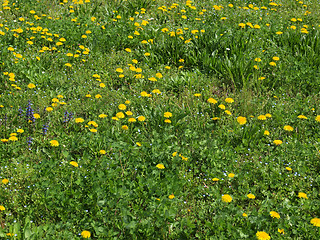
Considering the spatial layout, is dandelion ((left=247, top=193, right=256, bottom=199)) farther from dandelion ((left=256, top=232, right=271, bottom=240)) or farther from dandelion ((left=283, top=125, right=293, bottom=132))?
dandelion ((left=283, top=125, right=293, bottom=132))

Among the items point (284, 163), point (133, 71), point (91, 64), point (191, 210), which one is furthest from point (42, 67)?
point (284, 163)

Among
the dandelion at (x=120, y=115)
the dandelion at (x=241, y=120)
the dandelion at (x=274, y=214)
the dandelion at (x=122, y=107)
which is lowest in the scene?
the dandelion at (x=122, y=107)

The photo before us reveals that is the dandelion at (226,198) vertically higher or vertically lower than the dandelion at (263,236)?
lower

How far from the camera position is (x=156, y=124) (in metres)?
3.96

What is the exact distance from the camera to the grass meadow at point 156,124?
9.49ft

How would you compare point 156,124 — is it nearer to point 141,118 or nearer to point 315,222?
point 141,118

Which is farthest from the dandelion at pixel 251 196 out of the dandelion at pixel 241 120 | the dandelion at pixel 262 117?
the dandelion at pixel 262 117

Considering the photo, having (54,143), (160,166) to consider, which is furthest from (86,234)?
(54,143)

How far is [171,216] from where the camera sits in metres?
2.82

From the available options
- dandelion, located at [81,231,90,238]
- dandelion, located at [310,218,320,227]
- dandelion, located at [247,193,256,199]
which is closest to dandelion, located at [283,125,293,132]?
dandelion, located at [247,193,256,199]

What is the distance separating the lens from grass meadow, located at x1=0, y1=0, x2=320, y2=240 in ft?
9.49

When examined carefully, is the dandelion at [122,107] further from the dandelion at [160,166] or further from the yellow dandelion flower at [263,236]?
the yellow dandelion flower at [263,236]

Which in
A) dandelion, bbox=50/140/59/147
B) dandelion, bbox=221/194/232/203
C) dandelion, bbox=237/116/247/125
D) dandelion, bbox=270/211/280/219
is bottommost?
dandelion, bbox=50/140/59/147

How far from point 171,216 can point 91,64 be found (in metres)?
2.95
